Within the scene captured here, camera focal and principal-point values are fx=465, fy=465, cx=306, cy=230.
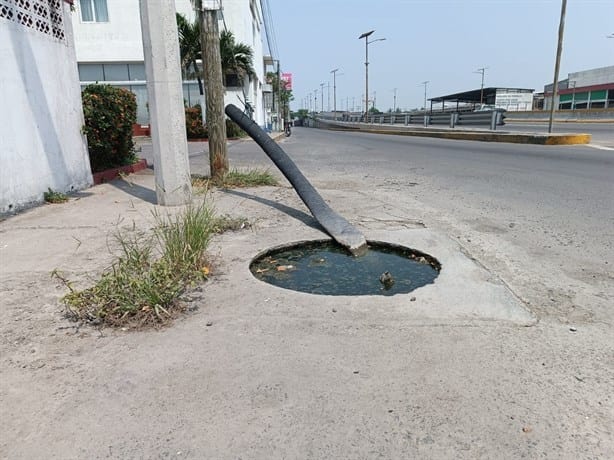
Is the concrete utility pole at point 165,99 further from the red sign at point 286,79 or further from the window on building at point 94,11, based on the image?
the red sign at point 286,79

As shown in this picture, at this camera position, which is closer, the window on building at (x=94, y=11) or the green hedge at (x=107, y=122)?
the green hedge at (x=107, y=122)

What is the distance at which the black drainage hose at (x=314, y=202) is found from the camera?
15.8ft

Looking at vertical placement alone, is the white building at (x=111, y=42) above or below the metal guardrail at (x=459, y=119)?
above

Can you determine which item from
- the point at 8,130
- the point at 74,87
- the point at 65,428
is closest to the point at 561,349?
the point at 65,428

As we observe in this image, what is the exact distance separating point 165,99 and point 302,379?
504 cm

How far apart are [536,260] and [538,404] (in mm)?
2542

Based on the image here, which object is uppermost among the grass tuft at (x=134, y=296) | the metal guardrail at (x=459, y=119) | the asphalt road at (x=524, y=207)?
the metal guardrail at (x=459, y=119)

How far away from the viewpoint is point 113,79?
1052 inches

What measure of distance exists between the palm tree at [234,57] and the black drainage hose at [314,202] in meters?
19.1

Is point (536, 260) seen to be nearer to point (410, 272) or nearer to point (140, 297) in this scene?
point (410, 272)

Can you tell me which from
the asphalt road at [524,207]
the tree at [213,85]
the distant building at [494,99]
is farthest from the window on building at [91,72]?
the distant building at [494,99]

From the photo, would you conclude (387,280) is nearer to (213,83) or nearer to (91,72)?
(213,83)

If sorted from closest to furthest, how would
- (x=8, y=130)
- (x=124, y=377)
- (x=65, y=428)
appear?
(x=65, y=428), (x=124, y=377), (x=8, y=130)

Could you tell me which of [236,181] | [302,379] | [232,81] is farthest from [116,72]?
[302,379]
